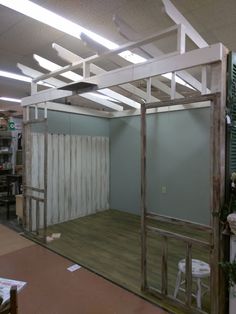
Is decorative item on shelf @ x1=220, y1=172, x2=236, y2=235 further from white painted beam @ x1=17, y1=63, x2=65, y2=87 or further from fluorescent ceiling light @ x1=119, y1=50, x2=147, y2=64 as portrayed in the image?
white painted beam @ x1=17, y1=63, x2=65, y2=87

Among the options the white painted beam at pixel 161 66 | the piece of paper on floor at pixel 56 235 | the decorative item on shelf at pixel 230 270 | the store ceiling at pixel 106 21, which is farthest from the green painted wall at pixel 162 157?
the decorative item on shelf at pixel 230 270

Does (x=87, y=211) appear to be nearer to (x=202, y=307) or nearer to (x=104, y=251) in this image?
(x=104, y=251)

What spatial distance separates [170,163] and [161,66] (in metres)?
3.02

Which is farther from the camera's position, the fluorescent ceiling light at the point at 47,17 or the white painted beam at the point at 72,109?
the white painted beam at the point at 72,109

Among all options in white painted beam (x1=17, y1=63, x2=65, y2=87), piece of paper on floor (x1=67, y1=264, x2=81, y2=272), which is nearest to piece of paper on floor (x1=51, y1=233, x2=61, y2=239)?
piece of paper on floor (x1=67, y1=264, x2=81, y2=272)

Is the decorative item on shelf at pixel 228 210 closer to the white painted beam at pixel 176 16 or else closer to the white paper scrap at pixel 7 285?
the white painted beam at pixel 176 16

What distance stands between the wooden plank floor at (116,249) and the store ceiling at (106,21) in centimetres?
295

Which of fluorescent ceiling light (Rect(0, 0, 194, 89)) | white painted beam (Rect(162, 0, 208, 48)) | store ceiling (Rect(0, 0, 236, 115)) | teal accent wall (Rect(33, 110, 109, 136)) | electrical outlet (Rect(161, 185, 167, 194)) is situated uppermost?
store ceiling (Rect(0, 0, 236, 115))

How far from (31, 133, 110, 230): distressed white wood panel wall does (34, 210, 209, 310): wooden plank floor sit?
386 mm

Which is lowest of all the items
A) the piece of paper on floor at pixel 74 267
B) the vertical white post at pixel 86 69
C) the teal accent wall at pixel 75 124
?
the piece of paper on floor at pixel 74 267

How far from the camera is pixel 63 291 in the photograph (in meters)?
2.75

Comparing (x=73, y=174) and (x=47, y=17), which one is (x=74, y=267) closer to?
(x=73, y=174)

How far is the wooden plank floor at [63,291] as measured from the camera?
2447 mm

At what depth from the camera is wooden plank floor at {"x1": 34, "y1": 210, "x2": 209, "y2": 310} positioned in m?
3.12
